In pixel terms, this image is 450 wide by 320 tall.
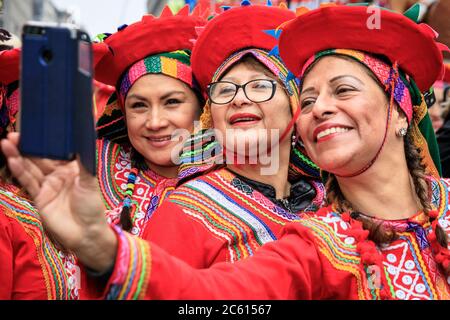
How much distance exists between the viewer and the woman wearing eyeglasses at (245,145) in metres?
2.72

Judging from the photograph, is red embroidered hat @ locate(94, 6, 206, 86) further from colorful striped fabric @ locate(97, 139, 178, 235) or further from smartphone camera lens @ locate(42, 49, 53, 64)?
smartphone camera lens @ locate(42, 49, 53, 64)

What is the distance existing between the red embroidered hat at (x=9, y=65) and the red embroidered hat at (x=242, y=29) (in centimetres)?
88

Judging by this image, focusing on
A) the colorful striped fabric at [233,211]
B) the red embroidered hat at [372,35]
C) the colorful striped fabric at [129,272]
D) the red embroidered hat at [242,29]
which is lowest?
the colorful striped fabric at [233,211]

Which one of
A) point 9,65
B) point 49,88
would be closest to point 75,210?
point 49,88

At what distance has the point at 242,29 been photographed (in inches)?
121

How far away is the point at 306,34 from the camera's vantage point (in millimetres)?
2451

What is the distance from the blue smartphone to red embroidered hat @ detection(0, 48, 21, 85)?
180cm

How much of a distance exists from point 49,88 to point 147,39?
2082 mm

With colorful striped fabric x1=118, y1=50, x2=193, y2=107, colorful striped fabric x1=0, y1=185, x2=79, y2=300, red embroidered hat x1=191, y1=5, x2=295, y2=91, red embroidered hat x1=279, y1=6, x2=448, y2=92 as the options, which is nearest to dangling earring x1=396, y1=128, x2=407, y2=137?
red embroidered hat x1=279, y1=6, x2=448, y2=92

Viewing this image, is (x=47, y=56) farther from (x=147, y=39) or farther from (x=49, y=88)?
(x=147, y=39)

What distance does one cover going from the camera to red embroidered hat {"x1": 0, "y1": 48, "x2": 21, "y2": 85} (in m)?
3.13

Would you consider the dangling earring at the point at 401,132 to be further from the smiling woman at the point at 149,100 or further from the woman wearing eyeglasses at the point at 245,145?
the smiling woman at the point at 149,100

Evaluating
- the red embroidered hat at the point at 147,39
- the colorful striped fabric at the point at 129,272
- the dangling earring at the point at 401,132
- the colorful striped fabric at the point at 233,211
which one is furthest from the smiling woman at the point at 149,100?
the colorful striped fabric at the point at 129,272
